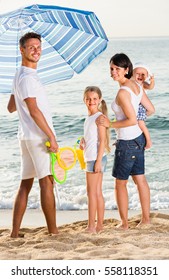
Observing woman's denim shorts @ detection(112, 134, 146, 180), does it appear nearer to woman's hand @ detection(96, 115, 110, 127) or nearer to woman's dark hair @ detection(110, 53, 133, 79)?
woman's hand @ detection(96, 115, 110, 127)

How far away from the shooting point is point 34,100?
157 inches

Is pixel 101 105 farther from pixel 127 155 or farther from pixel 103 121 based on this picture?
pixel 127 155

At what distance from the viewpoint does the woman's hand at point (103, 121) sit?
13.5 feet

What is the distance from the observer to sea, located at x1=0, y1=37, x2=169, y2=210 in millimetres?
7449

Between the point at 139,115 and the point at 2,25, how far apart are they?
110 centimetres

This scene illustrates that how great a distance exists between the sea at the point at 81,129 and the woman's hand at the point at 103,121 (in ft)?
8.62

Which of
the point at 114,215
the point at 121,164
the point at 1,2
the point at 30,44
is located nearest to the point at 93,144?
the point at 121,164

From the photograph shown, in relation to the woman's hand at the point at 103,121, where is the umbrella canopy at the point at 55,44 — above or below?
above

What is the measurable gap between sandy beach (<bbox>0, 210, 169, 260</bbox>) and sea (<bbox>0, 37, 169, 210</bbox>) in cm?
225

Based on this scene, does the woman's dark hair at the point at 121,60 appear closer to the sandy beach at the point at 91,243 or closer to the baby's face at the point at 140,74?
the baby's face at the point at 140,74

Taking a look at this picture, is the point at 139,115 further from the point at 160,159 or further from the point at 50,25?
the point at 160,159

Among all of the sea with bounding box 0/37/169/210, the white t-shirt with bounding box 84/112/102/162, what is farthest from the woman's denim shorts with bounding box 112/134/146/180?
the sea with bounding box 0/37/169/210

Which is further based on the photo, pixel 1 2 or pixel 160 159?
pixel 1 2

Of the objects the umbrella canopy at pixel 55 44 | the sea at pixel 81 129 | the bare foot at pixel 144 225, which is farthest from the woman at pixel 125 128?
the sea at pixel 81 129
